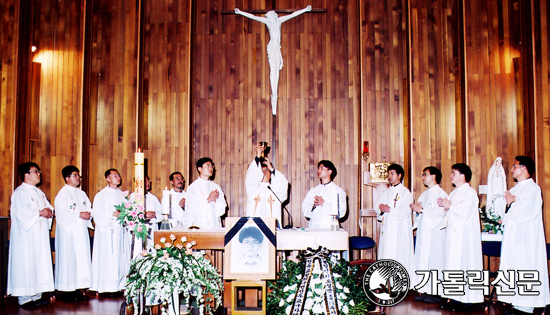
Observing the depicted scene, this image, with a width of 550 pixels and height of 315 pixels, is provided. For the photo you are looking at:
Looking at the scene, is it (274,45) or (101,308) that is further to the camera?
(274,45)

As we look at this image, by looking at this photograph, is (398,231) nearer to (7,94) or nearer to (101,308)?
(101,308)

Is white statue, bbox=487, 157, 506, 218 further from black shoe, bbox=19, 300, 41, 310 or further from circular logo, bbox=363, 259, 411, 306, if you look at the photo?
black shoe, bbox=19, 300, 41, 310

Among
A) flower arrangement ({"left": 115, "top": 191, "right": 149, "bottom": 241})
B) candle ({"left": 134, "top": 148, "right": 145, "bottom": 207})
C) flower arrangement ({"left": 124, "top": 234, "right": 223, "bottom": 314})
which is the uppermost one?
candle ({"left": 134, "top": 148, "right": 145, "bottom": 207})

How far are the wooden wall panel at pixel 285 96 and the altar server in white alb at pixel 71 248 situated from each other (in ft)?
7.45

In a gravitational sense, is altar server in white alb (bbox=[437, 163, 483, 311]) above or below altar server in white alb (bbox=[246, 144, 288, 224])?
below

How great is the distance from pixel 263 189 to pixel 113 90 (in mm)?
3473

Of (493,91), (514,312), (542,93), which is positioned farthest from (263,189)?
(542,93)

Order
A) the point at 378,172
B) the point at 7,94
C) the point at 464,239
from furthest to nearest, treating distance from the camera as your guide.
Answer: the point at 378,172
the point at 7,94
the point at 464,239

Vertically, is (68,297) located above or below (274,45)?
below

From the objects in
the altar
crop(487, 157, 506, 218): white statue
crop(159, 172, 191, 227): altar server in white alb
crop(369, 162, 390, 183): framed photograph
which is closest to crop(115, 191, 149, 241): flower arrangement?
the altar

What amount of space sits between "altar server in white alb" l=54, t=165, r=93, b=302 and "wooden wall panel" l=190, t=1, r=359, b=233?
7.45ft

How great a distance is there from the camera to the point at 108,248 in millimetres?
6797

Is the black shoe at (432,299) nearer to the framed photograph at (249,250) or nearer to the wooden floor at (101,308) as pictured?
the wooden floor at (101,308)

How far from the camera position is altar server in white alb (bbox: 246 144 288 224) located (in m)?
6.75
